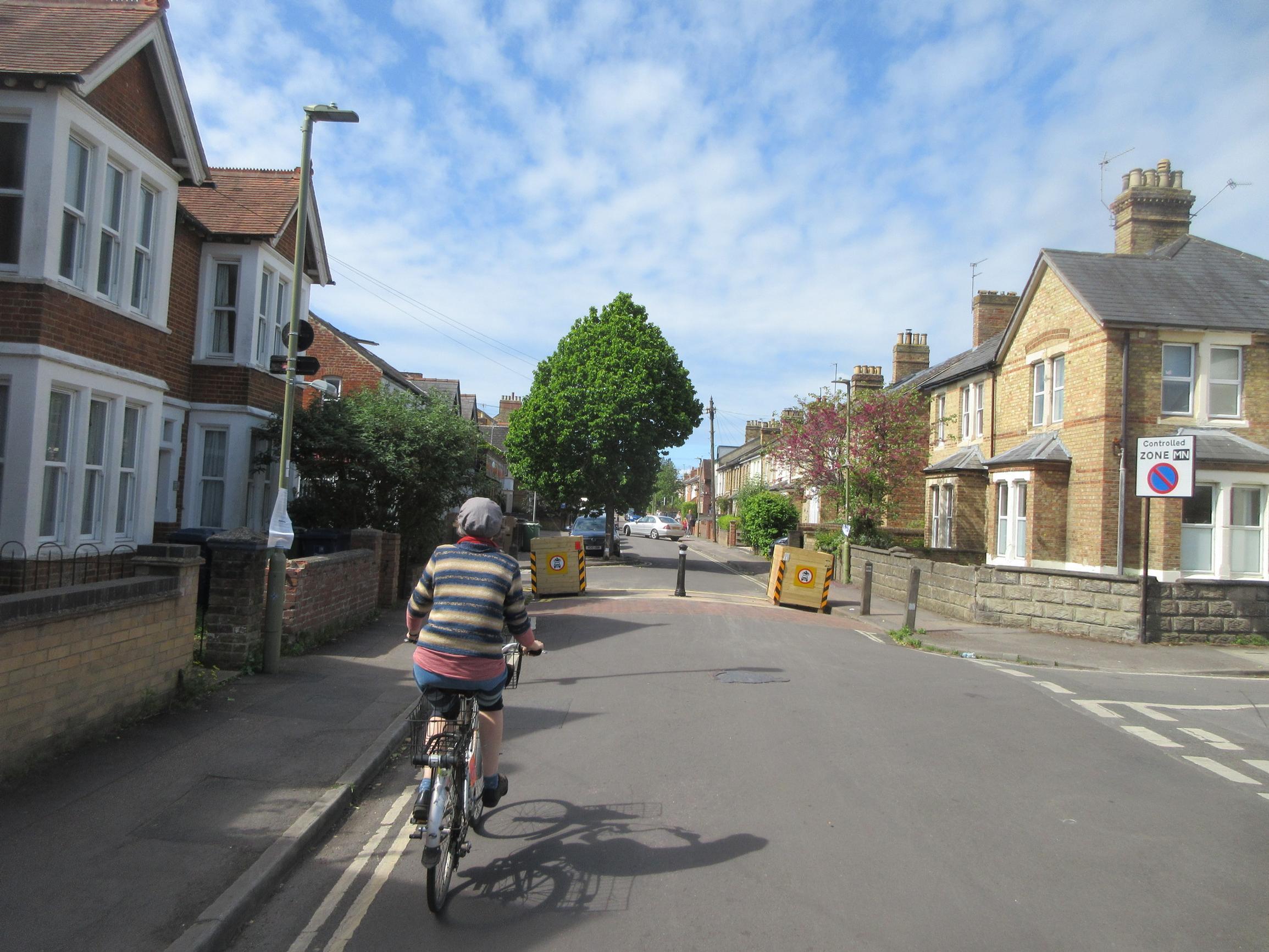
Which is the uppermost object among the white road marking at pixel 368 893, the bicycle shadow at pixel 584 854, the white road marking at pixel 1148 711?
the white road marking at pixel 1148 711

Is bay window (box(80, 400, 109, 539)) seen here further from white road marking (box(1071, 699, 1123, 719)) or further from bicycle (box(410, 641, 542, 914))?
white road marking (box(1071, 699, 1123, 719))

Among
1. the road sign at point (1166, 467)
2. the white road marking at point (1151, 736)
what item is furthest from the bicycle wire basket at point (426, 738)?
the road sign at point (1166, 467)

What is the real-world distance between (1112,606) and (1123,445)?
15.6 ft

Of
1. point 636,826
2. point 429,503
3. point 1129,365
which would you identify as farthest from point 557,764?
point 1129,365

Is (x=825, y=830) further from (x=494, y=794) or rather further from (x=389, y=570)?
(x=389, y=570)

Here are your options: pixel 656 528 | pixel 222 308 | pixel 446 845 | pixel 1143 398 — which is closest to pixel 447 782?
pixel 446 845

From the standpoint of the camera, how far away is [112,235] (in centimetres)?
1090

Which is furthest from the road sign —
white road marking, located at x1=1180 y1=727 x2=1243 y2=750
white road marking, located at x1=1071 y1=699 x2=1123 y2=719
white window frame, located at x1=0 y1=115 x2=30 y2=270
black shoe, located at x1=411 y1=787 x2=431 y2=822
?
white window frame, located at x1=0 y1=115 x2=30 y2=270

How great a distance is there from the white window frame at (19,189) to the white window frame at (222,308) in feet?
17.7

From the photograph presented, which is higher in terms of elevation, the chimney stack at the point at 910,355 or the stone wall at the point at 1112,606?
the chimney stack at the point at 910,355

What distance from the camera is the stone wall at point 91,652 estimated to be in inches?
215

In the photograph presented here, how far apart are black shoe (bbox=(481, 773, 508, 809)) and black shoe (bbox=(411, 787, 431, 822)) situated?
690 millimetres

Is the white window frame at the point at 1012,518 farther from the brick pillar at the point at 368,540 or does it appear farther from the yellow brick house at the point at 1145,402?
the brick pillar at the point at 368,540

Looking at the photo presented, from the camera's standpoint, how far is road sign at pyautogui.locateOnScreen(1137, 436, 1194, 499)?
14664 mm
